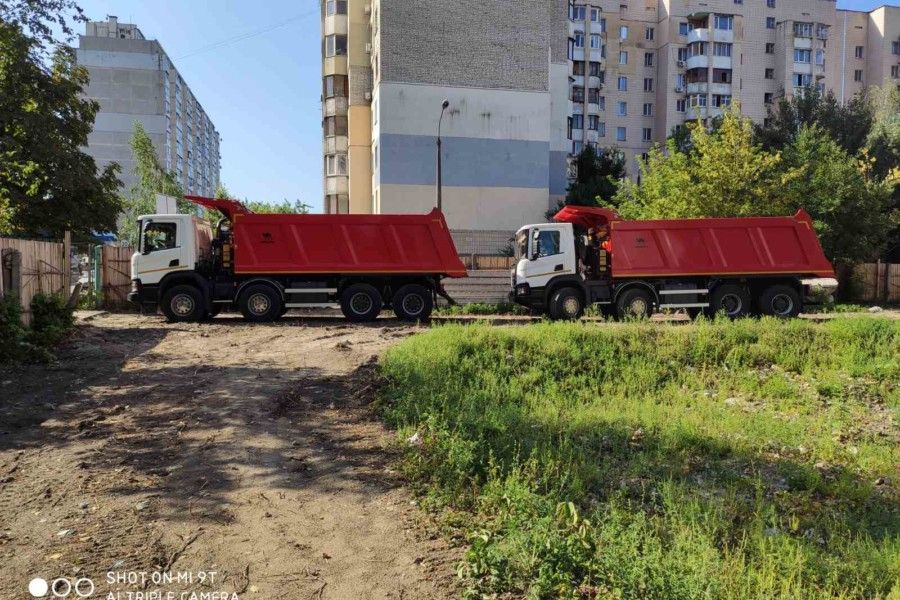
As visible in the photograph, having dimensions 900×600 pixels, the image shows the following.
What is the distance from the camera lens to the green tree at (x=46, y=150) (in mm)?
17156

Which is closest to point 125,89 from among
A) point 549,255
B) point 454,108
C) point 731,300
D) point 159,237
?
point 454,108

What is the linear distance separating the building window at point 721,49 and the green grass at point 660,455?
52.6 m

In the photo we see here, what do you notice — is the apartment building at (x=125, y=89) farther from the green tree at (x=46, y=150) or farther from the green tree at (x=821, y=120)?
the green tree at (x=821, y=120)

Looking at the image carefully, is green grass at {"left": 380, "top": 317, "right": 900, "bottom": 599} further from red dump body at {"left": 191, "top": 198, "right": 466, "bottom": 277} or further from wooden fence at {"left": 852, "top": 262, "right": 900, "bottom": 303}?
wooden fence at {"left": 852, "top": 262, "right": 900, "bottom": 303}

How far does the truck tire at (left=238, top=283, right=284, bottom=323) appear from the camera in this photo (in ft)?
53.4

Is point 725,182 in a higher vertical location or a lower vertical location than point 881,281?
higher

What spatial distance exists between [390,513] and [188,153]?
87.6 meters

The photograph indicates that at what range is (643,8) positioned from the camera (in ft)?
198

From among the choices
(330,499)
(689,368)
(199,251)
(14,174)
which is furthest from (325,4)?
(330,499)

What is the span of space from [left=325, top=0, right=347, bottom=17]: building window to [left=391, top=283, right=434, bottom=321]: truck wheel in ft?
93.2

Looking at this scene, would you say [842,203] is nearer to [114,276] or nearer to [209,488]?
[114,276]

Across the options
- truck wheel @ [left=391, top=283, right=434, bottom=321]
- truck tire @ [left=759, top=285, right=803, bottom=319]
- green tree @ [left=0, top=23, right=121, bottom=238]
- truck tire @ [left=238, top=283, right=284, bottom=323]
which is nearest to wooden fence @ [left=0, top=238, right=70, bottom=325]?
truck tire @ [left=238, top=283, right=284, bottom=323]

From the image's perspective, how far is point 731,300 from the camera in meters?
16.7

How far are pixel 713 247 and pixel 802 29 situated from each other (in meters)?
53.4
